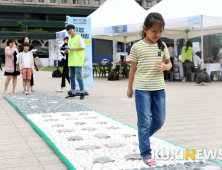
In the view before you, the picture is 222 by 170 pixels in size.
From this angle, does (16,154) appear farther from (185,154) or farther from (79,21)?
(79,21)

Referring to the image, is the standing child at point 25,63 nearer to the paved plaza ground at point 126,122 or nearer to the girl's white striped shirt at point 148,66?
the paved plaza ground at point 126,122

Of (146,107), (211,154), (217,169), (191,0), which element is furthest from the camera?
(191,0)

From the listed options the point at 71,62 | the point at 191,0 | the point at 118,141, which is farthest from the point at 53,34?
the point at 118,141

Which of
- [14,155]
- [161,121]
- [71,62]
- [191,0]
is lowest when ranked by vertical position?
[14,155]

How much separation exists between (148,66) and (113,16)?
14886 mm

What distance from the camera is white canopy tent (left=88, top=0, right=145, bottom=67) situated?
17047 millimetres

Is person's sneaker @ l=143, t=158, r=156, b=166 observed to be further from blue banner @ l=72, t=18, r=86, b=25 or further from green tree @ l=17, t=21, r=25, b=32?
green tree @ l=17, t=21, r=25, b=32

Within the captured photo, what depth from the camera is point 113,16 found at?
1775 centimetres

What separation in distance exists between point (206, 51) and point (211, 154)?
1737 cm

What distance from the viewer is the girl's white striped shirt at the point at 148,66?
3.29 m

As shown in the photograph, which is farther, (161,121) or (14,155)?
(14,155)

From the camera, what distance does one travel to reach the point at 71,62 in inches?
336

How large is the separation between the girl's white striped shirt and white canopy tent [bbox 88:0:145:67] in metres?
13.0

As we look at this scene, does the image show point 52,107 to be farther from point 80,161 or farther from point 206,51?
point 206,51
